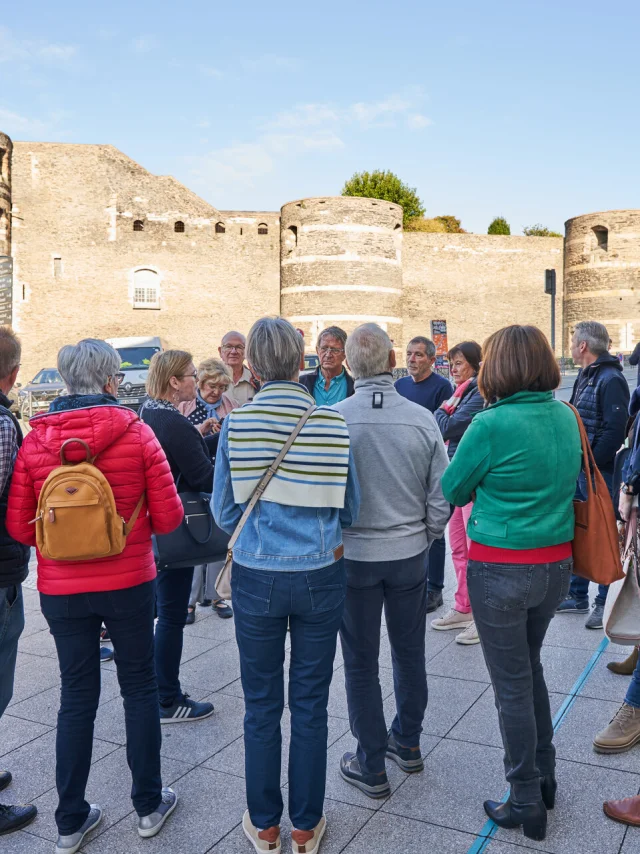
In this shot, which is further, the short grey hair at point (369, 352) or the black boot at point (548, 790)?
the short grey hair at point (369, 352)

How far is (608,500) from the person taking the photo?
2.81 meters

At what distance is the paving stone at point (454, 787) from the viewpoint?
9.30ft

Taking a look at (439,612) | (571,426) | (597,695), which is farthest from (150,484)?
(439,612)

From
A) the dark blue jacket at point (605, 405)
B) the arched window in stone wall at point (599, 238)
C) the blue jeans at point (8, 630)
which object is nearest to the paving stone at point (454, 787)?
the blue jeans at point (8, 630)

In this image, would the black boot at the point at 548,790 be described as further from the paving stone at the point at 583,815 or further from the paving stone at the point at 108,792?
the paving stone at the point at 108,792

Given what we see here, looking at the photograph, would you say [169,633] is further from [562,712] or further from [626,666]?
[626,666]

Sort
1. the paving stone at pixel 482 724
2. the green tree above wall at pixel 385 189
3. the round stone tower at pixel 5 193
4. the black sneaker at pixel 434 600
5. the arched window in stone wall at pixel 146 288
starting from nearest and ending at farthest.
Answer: the paving stone at pixel 482 724 < the black sneaker at pixel 434 600 < the round stone tower at pixel 5 193 < the arched window in stone wall at pixel 146 288 < the green tree above wall at pixel 385 189

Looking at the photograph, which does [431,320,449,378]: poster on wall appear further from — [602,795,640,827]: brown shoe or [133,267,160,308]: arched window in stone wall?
[602,795,640,827]: brown shoe

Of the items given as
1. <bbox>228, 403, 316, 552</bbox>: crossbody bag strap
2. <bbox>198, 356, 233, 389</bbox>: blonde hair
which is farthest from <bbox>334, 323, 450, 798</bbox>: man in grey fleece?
<bbox>198, 356, 233, 389</bbox>: blonde hair

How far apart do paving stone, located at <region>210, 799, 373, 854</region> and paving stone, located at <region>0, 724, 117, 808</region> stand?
0.90 m

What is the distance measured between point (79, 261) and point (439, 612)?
26.9 meters

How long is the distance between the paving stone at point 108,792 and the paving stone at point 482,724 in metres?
1.25

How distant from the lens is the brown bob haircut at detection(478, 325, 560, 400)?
105 inches

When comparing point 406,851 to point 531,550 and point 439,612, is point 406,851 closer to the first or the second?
point 531,550
